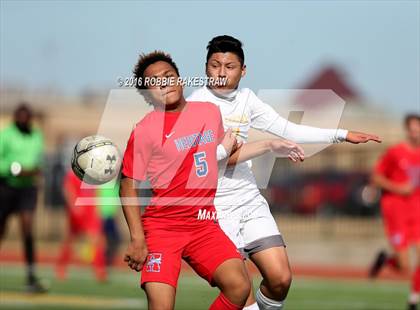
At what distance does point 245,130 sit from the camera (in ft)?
24.9

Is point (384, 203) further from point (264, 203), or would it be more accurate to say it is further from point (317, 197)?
point (317, 197)

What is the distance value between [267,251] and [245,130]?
34.0 inches

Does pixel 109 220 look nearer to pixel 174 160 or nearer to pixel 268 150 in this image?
→ pixel 268 150

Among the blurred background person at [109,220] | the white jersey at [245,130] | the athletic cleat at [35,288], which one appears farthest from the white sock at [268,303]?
the blurred background person at [109,220]

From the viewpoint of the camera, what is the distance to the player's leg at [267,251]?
754 centimetres

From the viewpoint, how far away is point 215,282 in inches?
271

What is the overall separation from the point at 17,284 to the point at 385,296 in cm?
505

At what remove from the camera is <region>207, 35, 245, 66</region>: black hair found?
24.0 ft

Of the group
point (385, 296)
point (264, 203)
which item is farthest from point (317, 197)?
point (264, 203)

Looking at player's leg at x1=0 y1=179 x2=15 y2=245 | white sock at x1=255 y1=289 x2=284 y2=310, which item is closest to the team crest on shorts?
white sock at x1=255 y1=289 x2=284 y2=310

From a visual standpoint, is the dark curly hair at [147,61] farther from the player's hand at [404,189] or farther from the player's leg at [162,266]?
the player's hand at [404,189]

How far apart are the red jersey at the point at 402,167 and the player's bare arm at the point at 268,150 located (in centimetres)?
628

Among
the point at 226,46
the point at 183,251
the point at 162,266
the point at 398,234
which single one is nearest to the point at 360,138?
the point at 226,46

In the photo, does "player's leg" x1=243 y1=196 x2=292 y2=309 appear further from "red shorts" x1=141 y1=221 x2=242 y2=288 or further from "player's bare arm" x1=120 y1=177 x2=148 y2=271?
"player's bare arm" x1=120 y1=177 x2=148 y2=271
